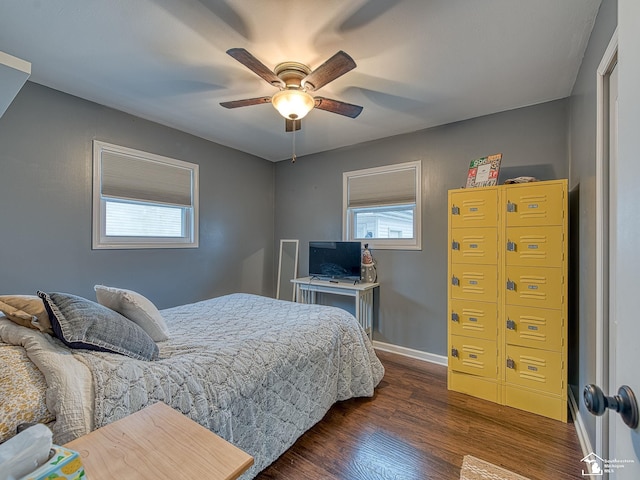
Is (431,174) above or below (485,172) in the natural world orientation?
above

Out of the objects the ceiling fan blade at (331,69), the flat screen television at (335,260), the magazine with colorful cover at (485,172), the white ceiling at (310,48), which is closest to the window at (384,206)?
the flat screen television at (335,260)

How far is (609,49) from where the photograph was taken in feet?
4.44

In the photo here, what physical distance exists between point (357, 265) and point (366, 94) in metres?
1.87

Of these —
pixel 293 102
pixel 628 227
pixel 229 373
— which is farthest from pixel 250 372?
pixel 293 102

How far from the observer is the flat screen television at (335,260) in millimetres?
3502

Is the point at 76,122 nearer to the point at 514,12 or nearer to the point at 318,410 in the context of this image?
the point at 318,410

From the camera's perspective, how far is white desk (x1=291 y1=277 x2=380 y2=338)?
3266 millimetres

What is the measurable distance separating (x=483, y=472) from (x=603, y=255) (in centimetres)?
136

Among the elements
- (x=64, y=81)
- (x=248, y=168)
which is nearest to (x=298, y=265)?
(x=248, y=168)

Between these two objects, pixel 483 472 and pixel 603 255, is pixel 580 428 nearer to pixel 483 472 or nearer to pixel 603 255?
pixel 483 472

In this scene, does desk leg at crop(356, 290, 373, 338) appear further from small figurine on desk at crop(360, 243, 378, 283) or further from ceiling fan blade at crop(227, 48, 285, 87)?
ceiling fan blade at crop(227, 48, 285, 87)

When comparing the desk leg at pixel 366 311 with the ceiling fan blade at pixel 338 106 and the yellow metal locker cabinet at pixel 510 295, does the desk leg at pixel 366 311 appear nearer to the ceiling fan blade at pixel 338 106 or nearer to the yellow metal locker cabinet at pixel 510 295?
the yellow metal locker cabinet at pixel 510 295

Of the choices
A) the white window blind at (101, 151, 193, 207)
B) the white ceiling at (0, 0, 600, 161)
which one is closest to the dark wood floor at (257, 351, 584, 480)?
the white ceiling at (0, 0, 600, 161)

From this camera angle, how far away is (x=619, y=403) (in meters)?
0.59
